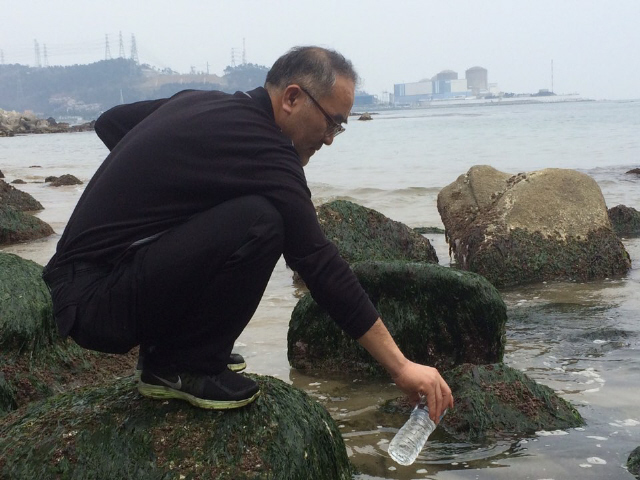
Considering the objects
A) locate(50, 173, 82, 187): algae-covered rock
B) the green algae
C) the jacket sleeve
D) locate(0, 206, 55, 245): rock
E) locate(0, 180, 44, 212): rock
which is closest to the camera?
the jacket sleeve

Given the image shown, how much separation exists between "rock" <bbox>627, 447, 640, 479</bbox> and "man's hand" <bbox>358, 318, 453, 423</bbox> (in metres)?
1.25

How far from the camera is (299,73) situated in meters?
2.93

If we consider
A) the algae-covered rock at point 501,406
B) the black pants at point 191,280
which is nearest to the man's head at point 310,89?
the black pants at point 191,280

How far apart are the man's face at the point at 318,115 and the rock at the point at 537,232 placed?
16.7ft

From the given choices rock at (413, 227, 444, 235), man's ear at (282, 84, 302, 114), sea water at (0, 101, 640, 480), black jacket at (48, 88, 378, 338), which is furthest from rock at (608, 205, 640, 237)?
black jacket at (48, 88, 378, 338)

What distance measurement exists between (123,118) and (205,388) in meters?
1.17

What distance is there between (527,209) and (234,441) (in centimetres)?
586

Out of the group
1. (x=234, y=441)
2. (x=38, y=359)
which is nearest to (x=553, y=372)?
(x=234, y=441)

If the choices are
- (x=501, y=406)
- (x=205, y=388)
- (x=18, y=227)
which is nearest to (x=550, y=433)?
(x=501, y=406)

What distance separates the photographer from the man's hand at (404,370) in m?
2.76

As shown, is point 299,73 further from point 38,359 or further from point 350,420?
point 38,359

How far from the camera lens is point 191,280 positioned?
2744 millimetres

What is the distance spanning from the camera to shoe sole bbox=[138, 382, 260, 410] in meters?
2.98

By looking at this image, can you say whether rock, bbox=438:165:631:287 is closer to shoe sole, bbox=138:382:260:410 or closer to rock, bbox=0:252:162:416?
rock, bbox=0:252:162:416
